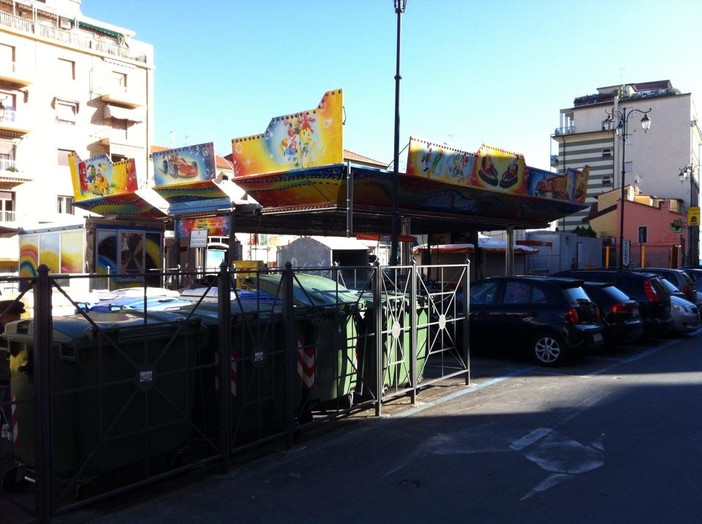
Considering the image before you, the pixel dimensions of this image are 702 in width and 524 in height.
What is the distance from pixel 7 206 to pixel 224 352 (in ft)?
131

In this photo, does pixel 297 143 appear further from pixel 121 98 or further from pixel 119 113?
pixel 119 113

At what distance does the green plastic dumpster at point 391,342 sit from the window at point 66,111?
1612 inches

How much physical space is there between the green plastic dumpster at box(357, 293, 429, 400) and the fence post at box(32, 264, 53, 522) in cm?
368

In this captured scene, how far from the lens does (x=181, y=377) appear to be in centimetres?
518

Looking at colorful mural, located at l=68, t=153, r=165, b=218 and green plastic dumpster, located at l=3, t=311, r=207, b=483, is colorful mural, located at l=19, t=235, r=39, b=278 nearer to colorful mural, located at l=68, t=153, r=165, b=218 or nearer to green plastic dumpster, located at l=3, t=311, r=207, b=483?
colorful mural, located at l=68, t=153, r=165, b=218

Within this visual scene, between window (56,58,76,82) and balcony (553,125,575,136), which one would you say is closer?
window (56,58,76,82)

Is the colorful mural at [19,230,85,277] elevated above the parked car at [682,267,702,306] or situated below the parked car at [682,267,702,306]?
above

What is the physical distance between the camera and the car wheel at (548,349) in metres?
10.6

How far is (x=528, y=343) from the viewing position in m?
10.9

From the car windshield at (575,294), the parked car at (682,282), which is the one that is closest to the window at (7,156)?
the parked car at (682,282)

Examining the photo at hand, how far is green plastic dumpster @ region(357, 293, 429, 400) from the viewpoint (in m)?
7.31

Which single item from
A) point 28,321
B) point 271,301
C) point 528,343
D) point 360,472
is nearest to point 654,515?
point 360,472

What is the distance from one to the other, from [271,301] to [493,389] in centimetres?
392

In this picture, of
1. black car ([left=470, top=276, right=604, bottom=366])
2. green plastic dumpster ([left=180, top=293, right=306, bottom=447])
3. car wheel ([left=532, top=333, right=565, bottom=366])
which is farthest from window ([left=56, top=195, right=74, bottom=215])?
green plastic dumpster ([left=180, top=293, right=306, bottom=447])
